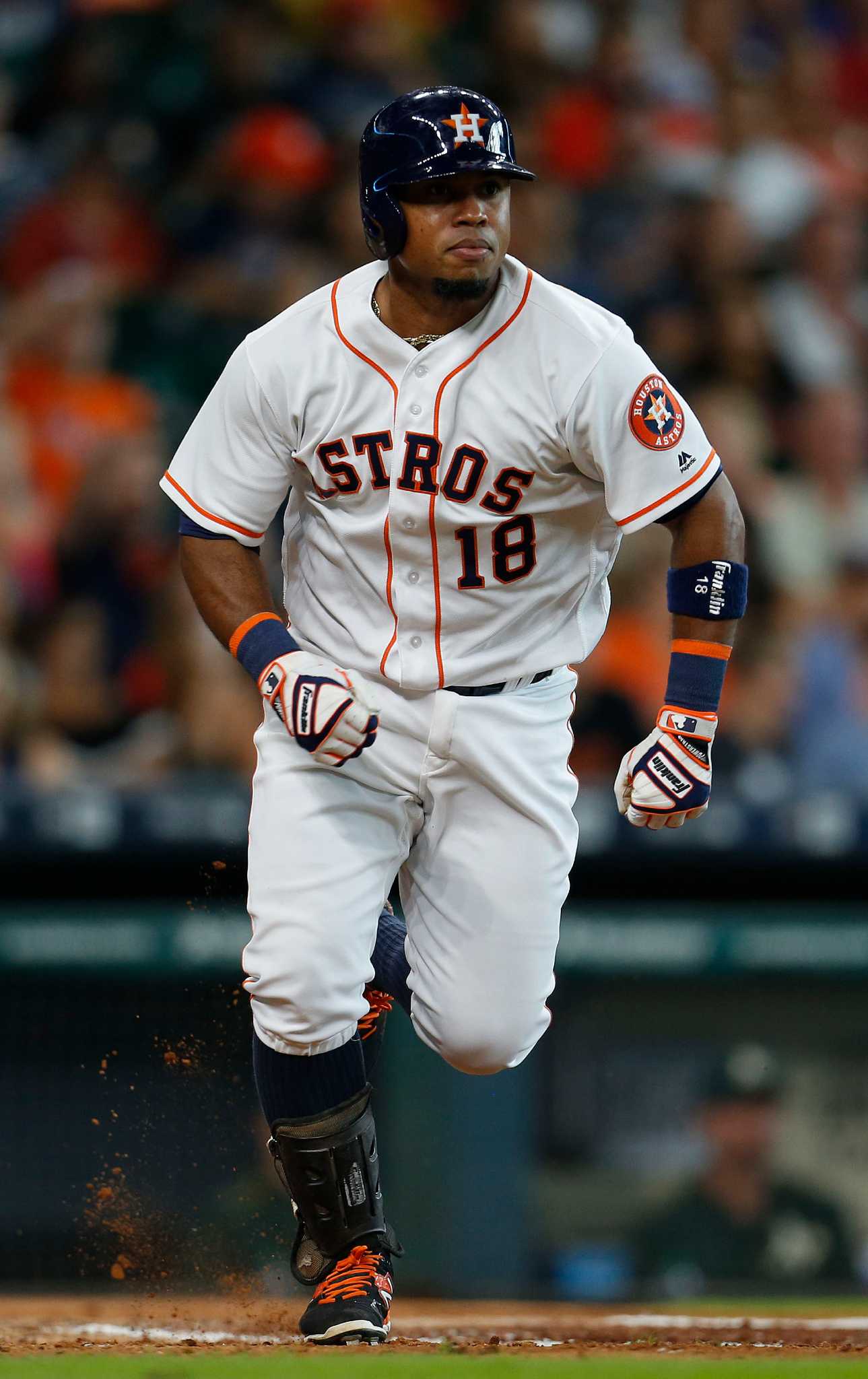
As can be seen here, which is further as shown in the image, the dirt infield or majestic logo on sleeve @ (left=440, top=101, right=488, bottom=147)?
the dirt infield

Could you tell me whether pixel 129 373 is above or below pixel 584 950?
above

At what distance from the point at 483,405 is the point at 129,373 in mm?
4037

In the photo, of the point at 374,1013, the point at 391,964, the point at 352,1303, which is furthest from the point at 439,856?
the point at 352,1303

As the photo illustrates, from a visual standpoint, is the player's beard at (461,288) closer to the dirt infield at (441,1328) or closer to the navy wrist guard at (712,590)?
the navy wrist guard at (712,590)

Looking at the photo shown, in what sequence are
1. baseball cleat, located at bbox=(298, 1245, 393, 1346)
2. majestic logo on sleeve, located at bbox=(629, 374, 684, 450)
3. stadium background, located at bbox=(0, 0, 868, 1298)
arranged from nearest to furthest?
majestic logo on sleeve, located at bbox=(629, 374, 684, 450), baseball cleat, located at bbox=(298, 1245, 393, 1346), stadium background, located at bbox=(0, 0, 868, 1298)

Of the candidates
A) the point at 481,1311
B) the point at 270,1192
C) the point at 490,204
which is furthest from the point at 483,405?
the point at 270,1192

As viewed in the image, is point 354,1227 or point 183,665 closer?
point 354,1227

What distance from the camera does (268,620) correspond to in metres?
3.49

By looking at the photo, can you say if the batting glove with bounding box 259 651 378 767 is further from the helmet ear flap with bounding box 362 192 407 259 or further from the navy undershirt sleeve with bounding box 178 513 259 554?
the helmet ear flap with bounding box 362 192 407 259

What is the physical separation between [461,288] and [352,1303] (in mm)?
1799

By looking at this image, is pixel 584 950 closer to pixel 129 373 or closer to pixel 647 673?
pixel 647 673

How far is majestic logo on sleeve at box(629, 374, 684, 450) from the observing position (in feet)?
11.0

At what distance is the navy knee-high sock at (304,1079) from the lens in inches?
137

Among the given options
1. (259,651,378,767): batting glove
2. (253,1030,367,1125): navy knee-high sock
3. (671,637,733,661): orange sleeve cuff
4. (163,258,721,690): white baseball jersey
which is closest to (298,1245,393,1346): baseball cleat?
(253,1030,367,1125): navy knee-high sock
